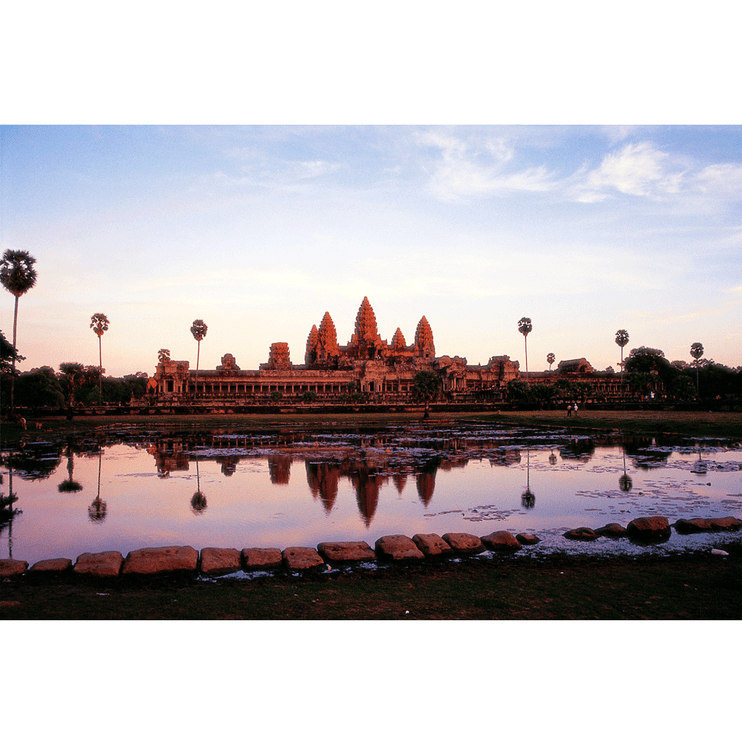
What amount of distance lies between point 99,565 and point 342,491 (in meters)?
6.25

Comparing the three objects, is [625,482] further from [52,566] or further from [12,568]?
[12,568]

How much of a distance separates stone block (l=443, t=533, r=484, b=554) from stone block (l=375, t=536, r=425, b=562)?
57 cm

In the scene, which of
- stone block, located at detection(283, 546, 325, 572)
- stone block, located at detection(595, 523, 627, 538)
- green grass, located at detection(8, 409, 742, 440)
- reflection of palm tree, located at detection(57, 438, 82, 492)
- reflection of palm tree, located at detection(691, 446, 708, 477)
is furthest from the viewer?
green grass, located at detection(8, 409, 742, 440)

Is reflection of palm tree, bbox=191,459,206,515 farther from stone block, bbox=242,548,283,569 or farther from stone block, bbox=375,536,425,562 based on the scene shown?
stone block, bbox=375,536,425,562

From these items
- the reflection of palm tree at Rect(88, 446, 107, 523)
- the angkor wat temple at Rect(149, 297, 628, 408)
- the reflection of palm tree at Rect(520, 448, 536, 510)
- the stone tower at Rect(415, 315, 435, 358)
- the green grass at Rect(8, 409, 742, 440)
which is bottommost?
the reflection of palm tree at Rect(520, 448, 536, 510)

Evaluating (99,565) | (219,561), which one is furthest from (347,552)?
(99,565)

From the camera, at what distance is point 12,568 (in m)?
6.95

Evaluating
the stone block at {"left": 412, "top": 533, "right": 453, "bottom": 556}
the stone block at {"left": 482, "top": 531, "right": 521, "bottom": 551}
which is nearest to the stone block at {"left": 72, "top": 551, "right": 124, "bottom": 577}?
the stone block at {"left": 412, "top": 533, "right": 453, "bottom": 556}

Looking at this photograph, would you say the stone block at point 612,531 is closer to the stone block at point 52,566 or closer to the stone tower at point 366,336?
the stone block at point 52,566

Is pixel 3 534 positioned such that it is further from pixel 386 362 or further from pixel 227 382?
pixel 386 362

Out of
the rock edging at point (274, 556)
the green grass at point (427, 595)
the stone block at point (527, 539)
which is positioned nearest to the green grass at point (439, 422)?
the stone block at point (527, 539)

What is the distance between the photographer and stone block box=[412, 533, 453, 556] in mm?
7672

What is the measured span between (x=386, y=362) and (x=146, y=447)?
315 ft

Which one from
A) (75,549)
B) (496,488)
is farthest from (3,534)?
(496,488)
